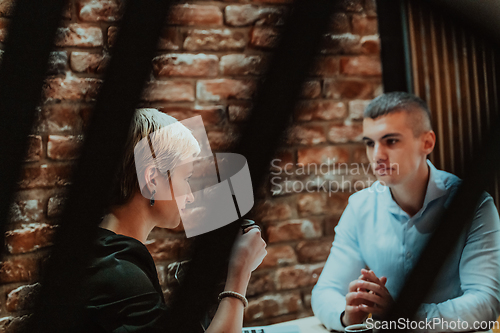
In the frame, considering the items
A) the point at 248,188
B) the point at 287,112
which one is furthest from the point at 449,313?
the point at 287,112

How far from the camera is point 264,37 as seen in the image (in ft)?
3.88

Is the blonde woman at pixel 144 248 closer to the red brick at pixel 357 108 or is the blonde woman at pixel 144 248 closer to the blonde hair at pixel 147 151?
the blonde hair at pixel 147 151

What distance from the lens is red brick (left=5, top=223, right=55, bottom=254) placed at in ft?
3.46

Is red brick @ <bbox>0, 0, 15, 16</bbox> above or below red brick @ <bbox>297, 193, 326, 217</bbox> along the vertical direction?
above

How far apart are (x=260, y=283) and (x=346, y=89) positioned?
67 cm

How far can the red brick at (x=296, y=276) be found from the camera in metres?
1.20

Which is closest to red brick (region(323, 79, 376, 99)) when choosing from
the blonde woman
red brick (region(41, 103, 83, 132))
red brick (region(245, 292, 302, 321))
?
the blonde woman

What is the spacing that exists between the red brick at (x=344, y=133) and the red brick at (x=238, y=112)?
0.27 meters

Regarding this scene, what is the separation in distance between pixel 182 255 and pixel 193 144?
0.40 metres

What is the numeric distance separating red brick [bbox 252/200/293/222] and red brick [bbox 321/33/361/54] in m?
0.51

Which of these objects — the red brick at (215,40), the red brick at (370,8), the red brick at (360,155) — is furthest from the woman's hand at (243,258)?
the red brick at (370,8)

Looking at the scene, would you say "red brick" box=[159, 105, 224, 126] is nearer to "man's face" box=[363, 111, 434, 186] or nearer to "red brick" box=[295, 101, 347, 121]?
"red brick" box=[295, 101, 347, 121]

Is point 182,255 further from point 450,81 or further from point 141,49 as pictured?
point 450,81

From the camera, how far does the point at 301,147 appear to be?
1184 mm
